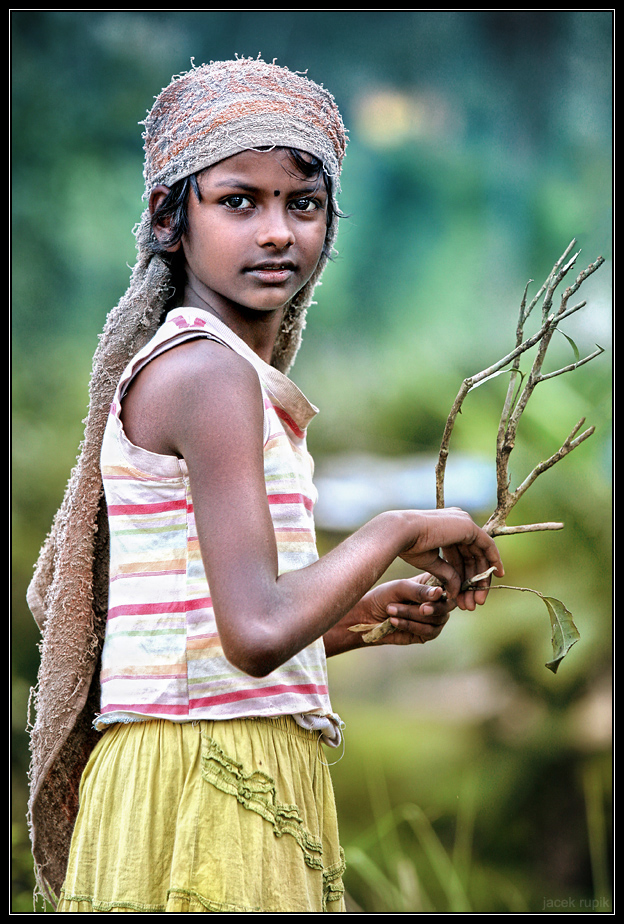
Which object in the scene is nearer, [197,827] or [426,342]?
[197,827]

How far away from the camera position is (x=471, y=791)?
7.33ft

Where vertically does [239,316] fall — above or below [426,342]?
below

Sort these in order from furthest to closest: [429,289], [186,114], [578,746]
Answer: [429,289] → [578,746] → [186,114]

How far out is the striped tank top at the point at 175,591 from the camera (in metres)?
0.82

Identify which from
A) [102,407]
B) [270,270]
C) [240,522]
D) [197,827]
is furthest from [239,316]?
[197,827]

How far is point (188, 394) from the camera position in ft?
2.58

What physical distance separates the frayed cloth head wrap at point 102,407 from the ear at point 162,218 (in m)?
0.01

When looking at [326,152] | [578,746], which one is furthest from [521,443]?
[326,152]

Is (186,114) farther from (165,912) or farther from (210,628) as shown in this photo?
(165,912)

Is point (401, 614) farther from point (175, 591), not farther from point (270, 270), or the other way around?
point (270, 270)

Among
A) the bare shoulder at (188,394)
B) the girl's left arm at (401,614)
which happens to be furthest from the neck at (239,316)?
the girl's left arm at (401,614)

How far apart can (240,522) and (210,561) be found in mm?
43

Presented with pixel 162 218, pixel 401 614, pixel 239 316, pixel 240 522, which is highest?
pixel 162 218

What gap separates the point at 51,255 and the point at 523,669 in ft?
5.64
